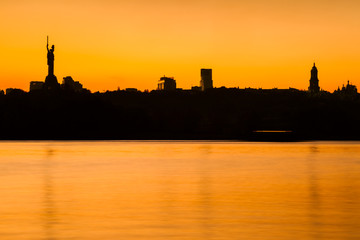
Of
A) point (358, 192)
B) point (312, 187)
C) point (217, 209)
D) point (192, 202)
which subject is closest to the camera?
point (217, 209)

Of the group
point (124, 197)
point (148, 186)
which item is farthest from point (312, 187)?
point (124, 197)

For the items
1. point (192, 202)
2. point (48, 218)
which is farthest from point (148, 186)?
point (48, 218)

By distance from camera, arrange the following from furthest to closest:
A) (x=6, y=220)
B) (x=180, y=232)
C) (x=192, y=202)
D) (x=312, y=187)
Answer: (x=312, y=187)
(x=192, y=202)
(x=6, y=220)
(x=180, y=232)

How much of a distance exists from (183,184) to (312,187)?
7.56 meters

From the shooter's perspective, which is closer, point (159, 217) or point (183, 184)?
point (159, 217)

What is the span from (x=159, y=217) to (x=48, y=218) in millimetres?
3902

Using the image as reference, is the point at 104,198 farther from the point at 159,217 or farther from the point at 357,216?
the point at 357,216

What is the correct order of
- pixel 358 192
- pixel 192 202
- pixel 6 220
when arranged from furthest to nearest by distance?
1. pixel 358 192
2. pixel 192 202
3. pixel 6 220

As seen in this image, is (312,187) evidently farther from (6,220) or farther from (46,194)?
(6,220)

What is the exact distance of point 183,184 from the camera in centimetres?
4472

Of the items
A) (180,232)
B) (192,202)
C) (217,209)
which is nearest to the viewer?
(180,232)

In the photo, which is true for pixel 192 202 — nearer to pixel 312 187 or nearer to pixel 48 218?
pixel 48 218

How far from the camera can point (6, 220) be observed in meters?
26.0

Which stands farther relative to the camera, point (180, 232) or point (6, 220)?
point (6, 220)
